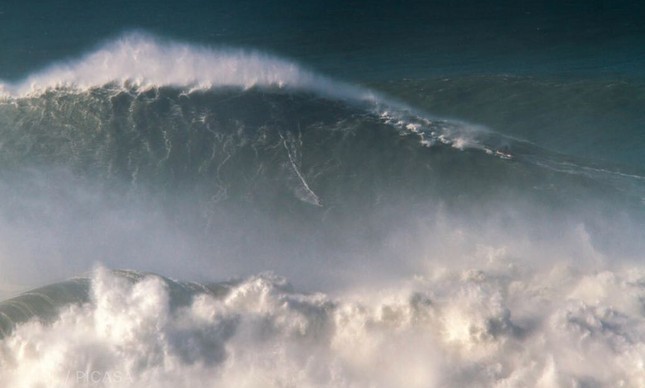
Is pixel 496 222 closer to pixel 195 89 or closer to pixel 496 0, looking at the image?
pixel 195 89

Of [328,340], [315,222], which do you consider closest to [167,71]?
[315,222]

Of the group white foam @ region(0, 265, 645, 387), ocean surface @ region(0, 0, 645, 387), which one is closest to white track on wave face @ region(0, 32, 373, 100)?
ocean surface @ region(0, 0, 645, 387)

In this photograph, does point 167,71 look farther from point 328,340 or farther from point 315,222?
point 328,340

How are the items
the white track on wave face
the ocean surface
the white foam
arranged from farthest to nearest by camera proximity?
the white track on wave face
the ocean surface
the white foam

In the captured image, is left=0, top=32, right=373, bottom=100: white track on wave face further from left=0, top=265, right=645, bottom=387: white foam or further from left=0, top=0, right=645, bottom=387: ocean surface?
left=0, top=265, right=645, bottom=387: white foam

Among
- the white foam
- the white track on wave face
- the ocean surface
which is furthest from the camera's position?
the white track on wave face

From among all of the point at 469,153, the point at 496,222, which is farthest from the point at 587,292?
the point at 469,153

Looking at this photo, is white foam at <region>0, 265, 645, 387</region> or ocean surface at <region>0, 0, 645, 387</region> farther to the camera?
ocean surface at <region>0, 0, 645, 387</region>

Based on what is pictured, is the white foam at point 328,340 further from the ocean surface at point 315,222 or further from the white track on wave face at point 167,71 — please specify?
the white track on wave face at point 167,71
